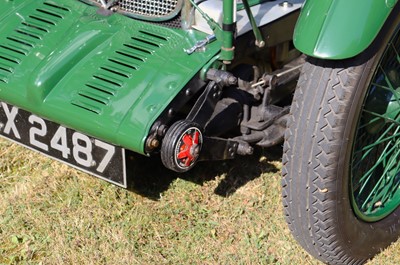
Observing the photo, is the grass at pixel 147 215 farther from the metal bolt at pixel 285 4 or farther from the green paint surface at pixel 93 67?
the metal bolt at pixel 285 4

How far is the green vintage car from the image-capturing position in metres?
3.02

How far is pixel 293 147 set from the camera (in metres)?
3.13

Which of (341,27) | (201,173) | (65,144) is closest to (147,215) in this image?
(201,173)

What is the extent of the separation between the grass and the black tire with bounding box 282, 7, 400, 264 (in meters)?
0.38

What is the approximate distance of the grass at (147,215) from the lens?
12.1ft

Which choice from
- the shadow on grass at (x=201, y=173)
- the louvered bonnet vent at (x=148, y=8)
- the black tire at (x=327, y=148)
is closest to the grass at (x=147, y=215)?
the shadow on grass at (x=201, y=173)

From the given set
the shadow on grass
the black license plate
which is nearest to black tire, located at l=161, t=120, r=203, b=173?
the black license plate

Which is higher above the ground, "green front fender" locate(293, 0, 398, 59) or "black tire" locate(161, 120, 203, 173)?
"green front fender" locate(293, 0, 398, 59)

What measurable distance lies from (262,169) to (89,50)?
1.19 meters

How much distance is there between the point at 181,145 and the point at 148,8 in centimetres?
82

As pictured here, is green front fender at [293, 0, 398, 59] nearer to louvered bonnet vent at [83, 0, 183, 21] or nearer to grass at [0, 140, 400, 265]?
louvered bonnet vent at [83, 0, 183, 21]

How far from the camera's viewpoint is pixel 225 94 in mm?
3531

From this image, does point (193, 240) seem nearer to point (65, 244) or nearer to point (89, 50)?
point (65, 244)

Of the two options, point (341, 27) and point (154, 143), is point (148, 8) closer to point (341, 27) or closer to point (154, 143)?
point (154, 143)
